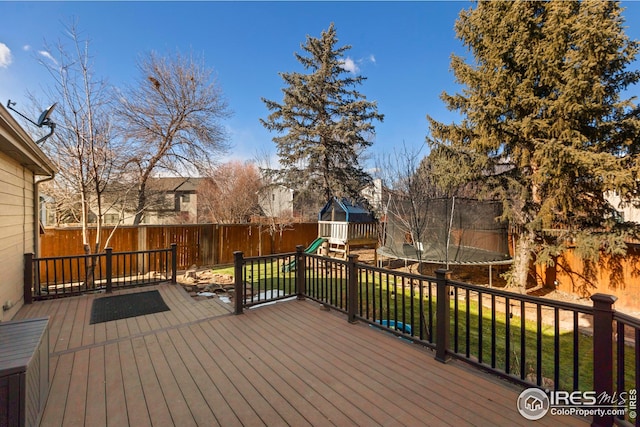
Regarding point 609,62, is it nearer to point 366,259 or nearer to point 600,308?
point 600,308

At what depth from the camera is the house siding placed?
3.87m

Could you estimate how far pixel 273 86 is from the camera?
1330 cm

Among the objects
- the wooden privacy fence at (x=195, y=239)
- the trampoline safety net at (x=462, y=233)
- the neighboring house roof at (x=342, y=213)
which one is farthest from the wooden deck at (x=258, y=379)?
the neighboring house roof at (x=342, y=213)

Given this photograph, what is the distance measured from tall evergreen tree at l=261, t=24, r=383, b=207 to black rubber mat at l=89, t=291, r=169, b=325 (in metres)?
8.73

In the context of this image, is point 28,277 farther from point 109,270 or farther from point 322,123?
point 322,123

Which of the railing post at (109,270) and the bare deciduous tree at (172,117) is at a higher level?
the bare deciduous tree at (172,117)

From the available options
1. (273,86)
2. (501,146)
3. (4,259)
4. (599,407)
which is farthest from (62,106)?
(501,146)

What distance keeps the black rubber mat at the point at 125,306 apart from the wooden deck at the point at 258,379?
0.35 meters

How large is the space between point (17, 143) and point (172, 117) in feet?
28.4

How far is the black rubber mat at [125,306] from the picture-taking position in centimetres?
426

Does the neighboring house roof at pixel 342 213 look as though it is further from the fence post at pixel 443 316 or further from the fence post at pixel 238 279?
the fence post at pixel 443 316

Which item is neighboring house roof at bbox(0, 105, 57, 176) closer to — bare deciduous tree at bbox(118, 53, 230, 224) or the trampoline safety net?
bare deciduous tree at bbox(118, 53, 230, 224)

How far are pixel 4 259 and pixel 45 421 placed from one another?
317cm

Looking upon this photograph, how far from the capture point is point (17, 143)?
3.40m
